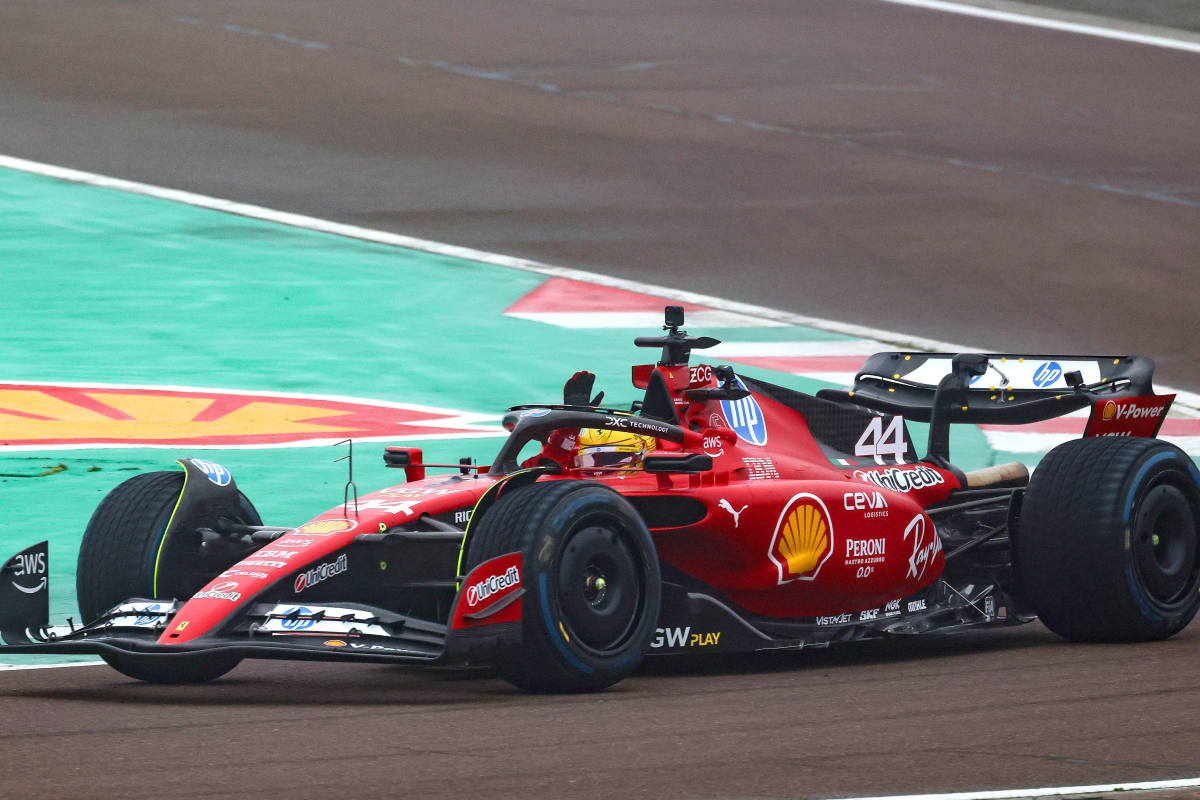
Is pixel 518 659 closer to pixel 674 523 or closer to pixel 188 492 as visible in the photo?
pixel 674 523

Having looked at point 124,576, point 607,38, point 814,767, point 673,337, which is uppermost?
point 607,38

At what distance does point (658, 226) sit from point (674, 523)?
1127cm

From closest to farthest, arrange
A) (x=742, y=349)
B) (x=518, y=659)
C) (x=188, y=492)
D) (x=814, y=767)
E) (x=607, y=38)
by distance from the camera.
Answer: (x=814, y=767) < (x=518, y=659) < (x=188, y=492) < (x=742, y=349) < (x=607, y=38)

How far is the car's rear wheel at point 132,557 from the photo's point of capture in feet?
26.3

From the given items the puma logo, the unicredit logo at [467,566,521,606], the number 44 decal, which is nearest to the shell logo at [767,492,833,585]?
the puma logo

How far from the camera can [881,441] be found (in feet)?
30.9

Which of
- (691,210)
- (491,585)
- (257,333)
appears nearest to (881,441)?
(491,585)

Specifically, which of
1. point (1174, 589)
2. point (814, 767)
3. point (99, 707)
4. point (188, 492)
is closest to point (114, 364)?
point (188, 492)

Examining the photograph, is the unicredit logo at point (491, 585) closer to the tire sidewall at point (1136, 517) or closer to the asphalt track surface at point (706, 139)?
the tire sidewall at point (1136, 517)

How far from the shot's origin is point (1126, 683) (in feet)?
25.0

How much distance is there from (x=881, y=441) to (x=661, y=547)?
70.8 inches

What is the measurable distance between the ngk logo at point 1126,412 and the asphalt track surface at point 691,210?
3.46ft

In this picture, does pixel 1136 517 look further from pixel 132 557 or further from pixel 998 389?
pixel 132 557

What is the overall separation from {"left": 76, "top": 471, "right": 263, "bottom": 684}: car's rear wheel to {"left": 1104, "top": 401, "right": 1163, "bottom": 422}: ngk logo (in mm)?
4244
